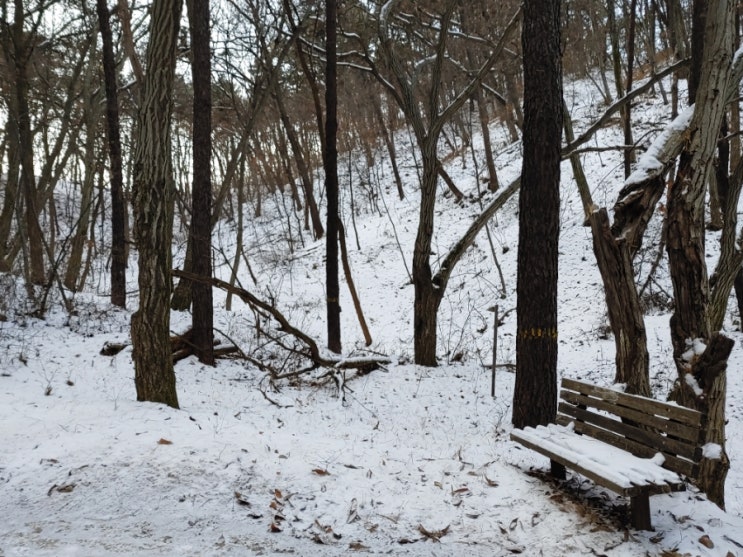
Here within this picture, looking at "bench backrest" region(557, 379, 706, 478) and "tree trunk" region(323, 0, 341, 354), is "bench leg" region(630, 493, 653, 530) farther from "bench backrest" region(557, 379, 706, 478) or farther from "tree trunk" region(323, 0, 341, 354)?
"tree trunk" region(323, 0, 341, 354)

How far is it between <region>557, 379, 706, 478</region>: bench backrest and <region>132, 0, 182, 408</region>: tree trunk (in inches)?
162

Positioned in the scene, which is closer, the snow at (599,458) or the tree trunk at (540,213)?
the snow at (599,458)

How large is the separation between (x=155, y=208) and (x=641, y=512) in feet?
16.2

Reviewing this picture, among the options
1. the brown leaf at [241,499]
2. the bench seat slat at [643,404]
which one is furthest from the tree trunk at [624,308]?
the brown leaf at [241,499]

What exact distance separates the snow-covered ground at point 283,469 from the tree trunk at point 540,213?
763 millimetres

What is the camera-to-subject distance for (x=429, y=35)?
1559cm

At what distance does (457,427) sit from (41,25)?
47.2 ft

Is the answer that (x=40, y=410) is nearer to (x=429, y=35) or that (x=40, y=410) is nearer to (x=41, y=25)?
(x=41, y=25)

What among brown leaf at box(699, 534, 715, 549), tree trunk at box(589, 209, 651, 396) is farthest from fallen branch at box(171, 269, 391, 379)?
brown leaf at box(699, 534, 715, 549)

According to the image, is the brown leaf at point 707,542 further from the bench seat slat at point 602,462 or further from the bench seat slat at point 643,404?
the bench seat slat at point 643,404

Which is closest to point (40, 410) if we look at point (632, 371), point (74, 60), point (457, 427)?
point (457, 427)

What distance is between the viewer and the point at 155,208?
5.01 metres

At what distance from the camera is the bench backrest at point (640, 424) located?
144 inches

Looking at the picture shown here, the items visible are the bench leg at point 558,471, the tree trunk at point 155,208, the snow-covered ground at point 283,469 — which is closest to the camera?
the snow-covered ground at point 283,469
